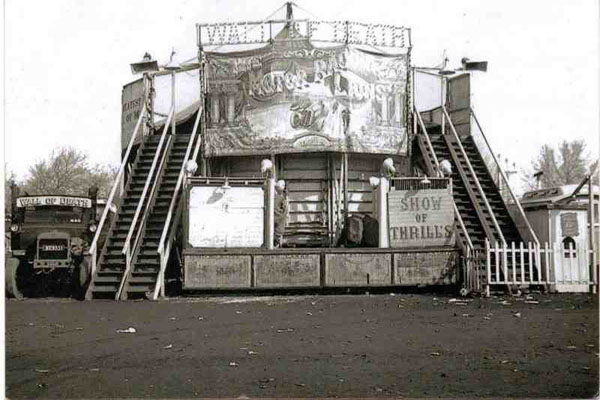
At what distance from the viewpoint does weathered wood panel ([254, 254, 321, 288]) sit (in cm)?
1898

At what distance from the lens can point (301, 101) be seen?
75.1 ft

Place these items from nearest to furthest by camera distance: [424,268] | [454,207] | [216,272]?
1. [216,272]
2. [424,268]
3. [454,207]

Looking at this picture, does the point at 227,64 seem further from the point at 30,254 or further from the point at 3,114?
the point at 3,114

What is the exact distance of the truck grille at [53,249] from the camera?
1994 centimetres

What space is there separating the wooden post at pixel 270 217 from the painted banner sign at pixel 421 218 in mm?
3547

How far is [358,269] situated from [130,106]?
11.9 meters

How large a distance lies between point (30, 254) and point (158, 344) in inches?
454

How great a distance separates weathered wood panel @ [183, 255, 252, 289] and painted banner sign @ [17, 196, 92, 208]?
17.6 feet

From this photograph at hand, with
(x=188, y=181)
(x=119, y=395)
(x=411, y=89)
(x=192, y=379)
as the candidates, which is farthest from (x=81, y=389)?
(x=411, y=89)

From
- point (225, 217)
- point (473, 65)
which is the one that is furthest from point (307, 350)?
point (473, 65)

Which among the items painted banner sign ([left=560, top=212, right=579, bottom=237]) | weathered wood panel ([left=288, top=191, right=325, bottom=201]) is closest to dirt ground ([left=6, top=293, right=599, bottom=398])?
painted banner sign ([left=560, top=212, right=579, bottom=237])

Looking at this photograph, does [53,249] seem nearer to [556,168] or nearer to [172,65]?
[172,65]

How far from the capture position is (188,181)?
19969mm

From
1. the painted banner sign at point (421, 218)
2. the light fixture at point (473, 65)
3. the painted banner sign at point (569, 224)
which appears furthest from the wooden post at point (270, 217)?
the light fixture at point (473, 65)
